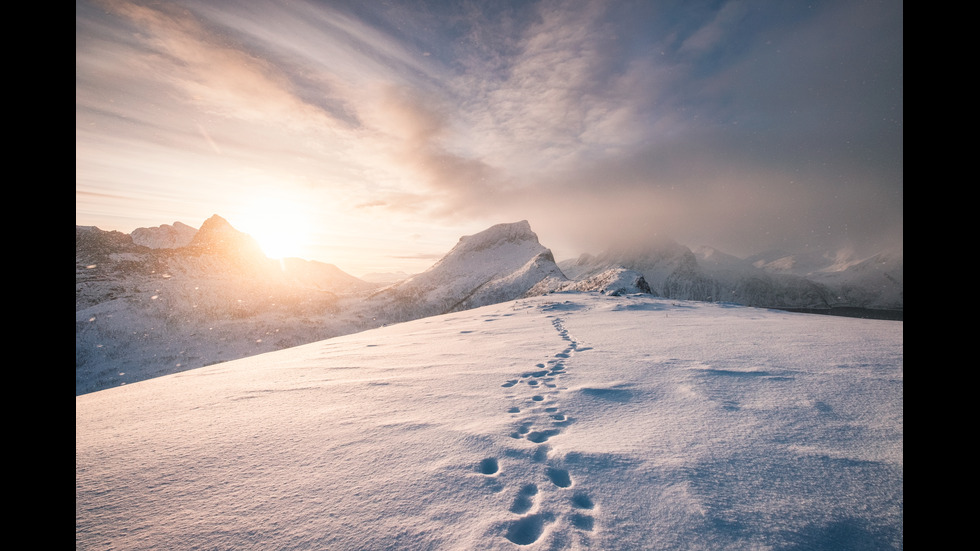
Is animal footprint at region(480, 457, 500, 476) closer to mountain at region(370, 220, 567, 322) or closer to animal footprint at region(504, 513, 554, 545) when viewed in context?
animal footprint at region(504, 513, 554, 545)

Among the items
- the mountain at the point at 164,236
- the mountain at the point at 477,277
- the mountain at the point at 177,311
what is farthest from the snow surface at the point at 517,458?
the mountain at the point at 164,236

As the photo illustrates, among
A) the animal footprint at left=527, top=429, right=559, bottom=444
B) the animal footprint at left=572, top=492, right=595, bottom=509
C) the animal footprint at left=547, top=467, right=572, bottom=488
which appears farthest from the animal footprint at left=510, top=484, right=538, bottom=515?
the animal footprint at left=527, top=429, right=559, bottom=444

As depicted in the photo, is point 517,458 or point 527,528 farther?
point 517,458

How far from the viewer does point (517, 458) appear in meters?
2.80

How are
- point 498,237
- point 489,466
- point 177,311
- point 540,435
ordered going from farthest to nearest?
point 498,237, point 177,311, point 540,435, point 489,466

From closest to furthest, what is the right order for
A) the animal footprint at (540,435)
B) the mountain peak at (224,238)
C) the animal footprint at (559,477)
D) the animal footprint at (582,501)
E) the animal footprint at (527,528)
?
the animal footprint at (527,528) < the animal footprint at (582,501) < the animal footprint at (559,477) < the animal footprint at (540,435) < the mountain peak at (224,238)

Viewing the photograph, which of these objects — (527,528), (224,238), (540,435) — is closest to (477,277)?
(540,435)

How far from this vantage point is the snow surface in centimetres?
202

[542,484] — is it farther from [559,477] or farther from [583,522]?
[583,522]

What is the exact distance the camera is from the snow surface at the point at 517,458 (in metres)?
2.02

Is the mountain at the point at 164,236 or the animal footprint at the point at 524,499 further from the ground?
the mountain at the point at 164,236

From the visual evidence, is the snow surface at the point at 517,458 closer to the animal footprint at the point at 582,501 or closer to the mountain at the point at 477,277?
the animal footprint at the point at 582,501

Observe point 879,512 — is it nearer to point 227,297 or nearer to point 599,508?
point 599,508
